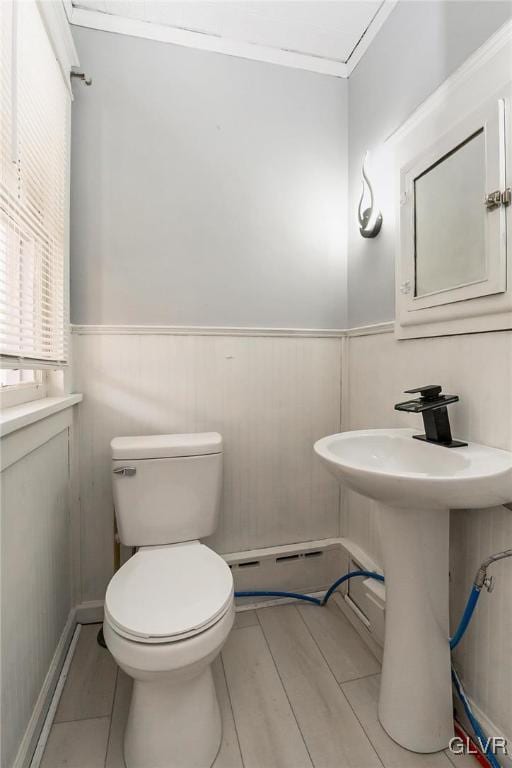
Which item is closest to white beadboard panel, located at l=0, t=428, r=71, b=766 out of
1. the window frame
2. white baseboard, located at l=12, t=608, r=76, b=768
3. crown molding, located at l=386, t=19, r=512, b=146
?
white baseboard, located at l=12, t=608, r=76, b=768

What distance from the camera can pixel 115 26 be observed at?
149 centimetres

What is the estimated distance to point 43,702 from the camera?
1088 millimetres

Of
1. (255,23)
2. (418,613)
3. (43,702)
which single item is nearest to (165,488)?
(43,702)

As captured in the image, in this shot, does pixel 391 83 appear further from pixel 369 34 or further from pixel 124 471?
pixel 124 471

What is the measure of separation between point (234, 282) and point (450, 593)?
1.38 m

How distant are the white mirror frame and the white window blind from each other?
3.89 feet

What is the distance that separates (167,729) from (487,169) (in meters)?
1.71

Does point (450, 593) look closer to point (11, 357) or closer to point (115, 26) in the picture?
point (11, 357)

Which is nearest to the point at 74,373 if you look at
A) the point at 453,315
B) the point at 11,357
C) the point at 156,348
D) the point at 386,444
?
the point at 156,348

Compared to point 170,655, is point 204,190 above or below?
above

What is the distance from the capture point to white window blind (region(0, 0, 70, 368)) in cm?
93

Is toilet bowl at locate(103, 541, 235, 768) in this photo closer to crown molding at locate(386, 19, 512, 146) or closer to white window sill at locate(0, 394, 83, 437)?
white window sill at locate(0, 394, 83, 437)

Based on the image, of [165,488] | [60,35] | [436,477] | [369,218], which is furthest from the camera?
[369,218]

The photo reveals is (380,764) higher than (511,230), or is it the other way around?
(511,230)
